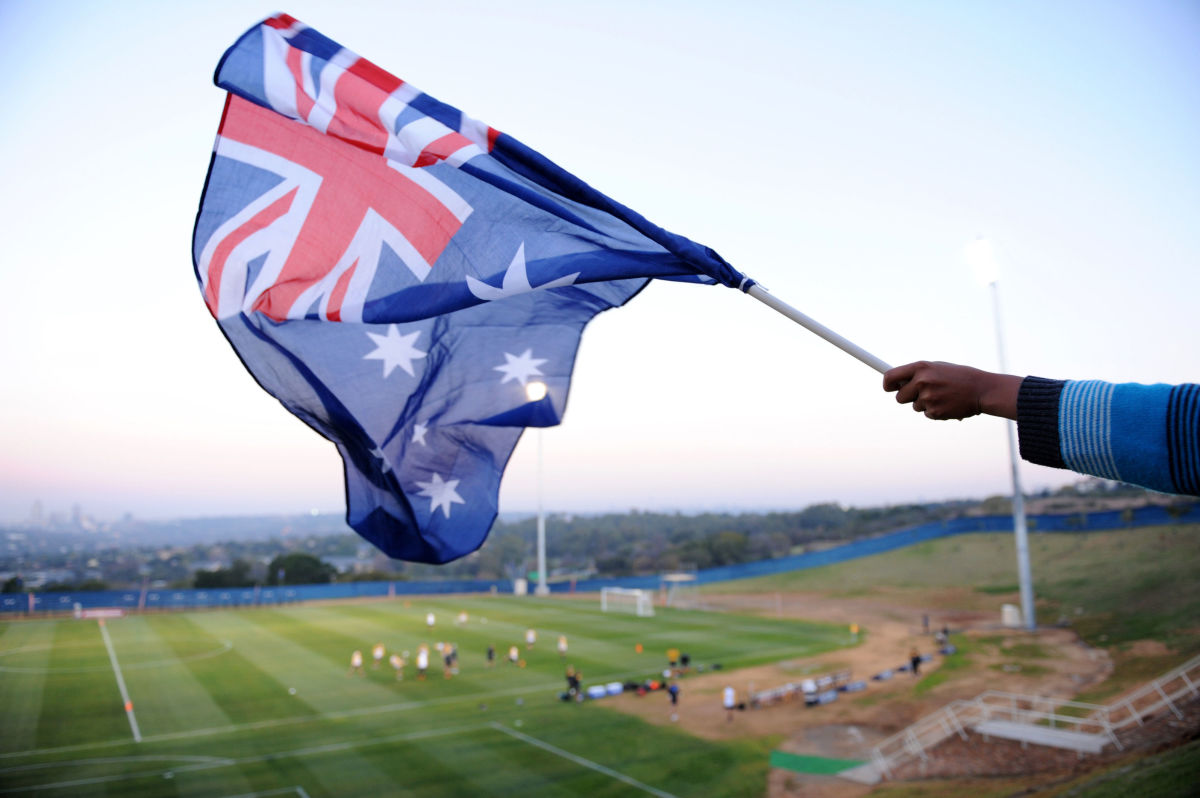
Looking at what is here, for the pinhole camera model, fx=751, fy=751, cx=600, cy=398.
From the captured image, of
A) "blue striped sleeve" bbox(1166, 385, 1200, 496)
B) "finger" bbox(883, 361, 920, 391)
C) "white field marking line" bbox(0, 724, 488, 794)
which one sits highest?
"finger" bbox(883, 361, 920, 391)

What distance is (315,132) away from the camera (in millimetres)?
6055

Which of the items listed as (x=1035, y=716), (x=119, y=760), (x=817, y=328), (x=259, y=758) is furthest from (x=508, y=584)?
(x=817, y=328)

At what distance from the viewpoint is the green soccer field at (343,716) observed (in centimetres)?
1731

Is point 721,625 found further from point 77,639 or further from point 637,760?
point 77,639

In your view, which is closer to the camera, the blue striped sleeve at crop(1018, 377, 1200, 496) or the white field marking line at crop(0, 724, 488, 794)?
the blue striped sleeve at crop(1018, 377, 1200, 496)

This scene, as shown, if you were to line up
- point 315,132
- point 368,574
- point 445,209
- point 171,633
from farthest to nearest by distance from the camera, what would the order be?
point 368,574 → point 171,633 → point 315,132 → point 445,209

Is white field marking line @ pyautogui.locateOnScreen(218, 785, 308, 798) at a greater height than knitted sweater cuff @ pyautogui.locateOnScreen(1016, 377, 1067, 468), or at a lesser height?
lesser

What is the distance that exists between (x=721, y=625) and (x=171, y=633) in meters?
28.8

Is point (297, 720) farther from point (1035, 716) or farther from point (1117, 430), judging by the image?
point (1117, 430)

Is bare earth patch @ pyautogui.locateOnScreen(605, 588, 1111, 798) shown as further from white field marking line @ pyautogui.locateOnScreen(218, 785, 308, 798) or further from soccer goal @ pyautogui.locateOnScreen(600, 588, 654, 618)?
soccer goal @ pyautogui.locateOnScreen(600, 588, 654, 618)

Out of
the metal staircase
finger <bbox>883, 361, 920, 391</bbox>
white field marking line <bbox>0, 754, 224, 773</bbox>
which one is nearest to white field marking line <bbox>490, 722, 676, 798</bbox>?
the metal staircase

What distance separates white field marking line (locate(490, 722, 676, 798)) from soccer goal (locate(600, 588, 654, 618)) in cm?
2488

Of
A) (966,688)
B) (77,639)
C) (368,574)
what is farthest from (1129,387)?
(368,574)

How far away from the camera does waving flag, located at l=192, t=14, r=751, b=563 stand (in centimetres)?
507
